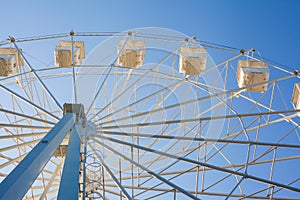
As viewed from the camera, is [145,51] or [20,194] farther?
[145,51]

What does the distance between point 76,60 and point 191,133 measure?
7149 mm

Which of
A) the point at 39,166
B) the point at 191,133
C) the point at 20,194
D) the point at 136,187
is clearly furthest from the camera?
the point at 191,133

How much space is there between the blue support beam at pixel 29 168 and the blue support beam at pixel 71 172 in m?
0.46

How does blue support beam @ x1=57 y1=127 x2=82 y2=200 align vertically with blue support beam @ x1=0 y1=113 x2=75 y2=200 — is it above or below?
below

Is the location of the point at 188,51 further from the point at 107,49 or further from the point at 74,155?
the point at 74,155

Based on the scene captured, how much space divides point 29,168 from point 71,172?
131 cm

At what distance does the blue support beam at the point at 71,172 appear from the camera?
22.9 ft

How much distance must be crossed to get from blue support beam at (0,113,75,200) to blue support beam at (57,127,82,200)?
463 mm

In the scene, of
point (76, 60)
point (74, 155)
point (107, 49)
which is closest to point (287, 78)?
point (107, 49)

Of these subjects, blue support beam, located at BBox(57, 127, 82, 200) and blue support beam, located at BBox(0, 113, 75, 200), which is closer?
blue support beam, located at BBox(0, 113, 75, 200)

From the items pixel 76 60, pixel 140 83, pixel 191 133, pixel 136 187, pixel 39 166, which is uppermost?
pixel 76 60

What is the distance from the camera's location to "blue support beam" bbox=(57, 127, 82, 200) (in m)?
6.98

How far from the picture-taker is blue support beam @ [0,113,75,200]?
6.04 meters

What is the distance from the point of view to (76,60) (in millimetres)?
18859
